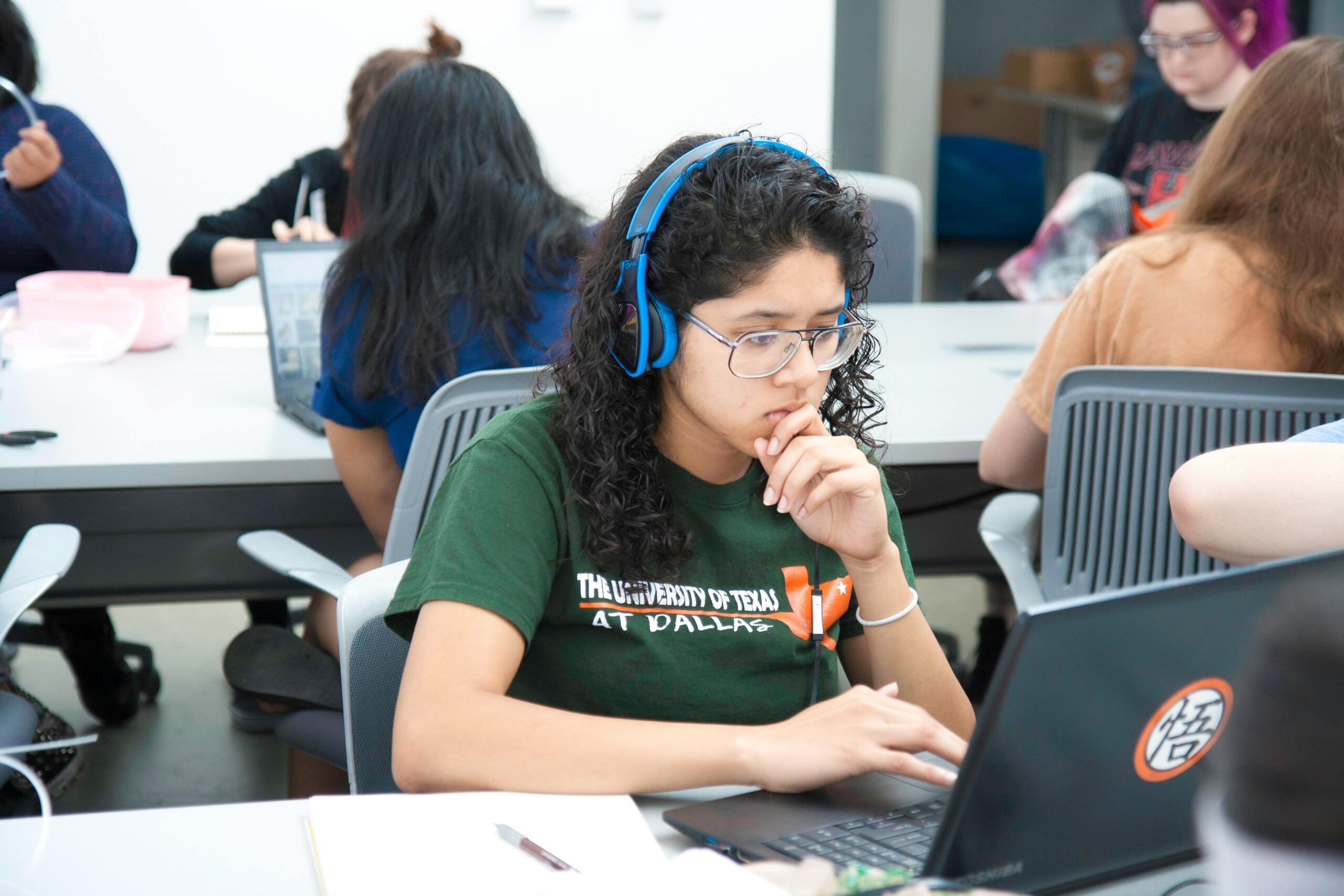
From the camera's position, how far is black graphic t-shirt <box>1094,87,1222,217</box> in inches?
117

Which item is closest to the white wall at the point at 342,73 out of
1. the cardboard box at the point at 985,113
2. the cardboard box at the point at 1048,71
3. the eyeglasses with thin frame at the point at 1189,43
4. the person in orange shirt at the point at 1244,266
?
the cardboard box at the point at 985,113

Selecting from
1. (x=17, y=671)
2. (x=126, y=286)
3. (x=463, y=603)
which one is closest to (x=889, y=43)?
(x=126, y=286)

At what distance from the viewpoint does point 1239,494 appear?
110 cm

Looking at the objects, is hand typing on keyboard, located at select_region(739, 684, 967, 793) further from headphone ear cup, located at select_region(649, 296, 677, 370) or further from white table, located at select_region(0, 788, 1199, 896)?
headphone ear cup, located at select_region(649, 296, 677, 370)

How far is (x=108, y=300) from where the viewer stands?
2.54 m

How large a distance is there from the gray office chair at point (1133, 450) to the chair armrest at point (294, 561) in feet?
3.29

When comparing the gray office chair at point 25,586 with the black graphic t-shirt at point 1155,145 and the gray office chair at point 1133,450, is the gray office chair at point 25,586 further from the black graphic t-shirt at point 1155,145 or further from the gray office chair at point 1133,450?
the black graphic t-shirt at point 1155,145

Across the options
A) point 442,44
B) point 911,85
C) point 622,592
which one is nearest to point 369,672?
point 622,592

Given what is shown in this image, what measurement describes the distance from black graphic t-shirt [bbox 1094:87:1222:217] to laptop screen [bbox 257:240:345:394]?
1896mm

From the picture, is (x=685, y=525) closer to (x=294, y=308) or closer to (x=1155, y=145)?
(x=294, y=308)

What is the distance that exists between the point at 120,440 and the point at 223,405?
261mm

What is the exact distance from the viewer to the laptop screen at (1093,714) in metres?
0.70

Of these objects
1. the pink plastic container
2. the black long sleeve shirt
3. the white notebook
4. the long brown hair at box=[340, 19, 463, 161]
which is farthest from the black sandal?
the black long sleeve shirt

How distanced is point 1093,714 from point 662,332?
1.81 feet
